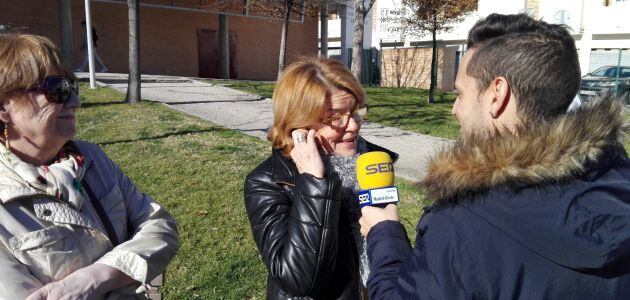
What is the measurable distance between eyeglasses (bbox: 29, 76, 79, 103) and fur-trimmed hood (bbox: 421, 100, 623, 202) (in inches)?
62.4

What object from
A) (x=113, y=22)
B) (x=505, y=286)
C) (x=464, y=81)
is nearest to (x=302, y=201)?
(x=464, y=81)

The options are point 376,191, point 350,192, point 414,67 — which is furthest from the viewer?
point 414,67

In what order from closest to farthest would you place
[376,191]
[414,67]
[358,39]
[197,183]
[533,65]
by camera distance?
→ [533,65] < [376,191] < [197,183] < [358,39] < [414,67]

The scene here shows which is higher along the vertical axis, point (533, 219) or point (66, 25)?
point (66, 25)

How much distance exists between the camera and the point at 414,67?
26984 millimetres

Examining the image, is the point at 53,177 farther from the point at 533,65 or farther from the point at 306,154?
the point at 533,65

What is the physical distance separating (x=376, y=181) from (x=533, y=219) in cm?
72

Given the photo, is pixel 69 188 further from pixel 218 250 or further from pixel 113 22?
pixel 113 22

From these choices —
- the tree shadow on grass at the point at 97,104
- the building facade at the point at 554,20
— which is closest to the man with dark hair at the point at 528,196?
the tree shadow on grass at the point at 97,104

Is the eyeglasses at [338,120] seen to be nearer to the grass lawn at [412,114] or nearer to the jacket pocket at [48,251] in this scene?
the jacket pocket at [48,251]

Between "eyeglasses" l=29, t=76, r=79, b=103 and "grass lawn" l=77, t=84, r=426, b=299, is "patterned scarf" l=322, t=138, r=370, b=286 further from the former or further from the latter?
"eyeglasses" l=29, t=76, r=79, b=103

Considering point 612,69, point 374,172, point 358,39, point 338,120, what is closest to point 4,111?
point 338,120

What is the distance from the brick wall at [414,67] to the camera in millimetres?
25531

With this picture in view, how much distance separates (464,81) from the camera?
151 cm
